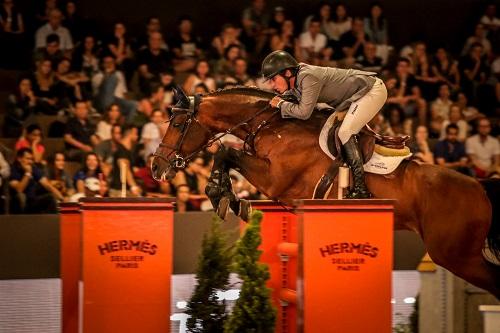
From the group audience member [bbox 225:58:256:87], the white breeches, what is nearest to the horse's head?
the white breeches

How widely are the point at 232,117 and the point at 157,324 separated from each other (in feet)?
6.56

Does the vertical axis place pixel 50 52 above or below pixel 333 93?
above

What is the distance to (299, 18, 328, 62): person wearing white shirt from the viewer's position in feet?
42.2

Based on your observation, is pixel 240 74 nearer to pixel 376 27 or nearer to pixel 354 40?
pixel 354 40

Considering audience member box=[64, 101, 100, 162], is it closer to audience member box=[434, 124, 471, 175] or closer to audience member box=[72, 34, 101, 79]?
audience member box=[72, 34, 101, 79]

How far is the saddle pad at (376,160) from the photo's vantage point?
6488 mm

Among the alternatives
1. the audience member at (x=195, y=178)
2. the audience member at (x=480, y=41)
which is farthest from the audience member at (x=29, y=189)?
the audience member at (x=480, y=41)

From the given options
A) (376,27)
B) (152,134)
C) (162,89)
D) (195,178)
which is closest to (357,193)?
(195,178)

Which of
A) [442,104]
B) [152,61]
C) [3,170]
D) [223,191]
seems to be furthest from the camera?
[442,104]

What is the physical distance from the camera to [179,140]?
668 centimetres

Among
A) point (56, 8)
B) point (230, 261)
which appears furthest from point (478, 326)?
point (56, 8)

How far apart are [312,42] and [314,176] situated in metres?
6.75

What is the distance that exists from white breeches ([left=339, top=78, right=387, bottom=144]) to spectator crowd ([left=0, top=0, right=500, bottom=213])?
12.2 ft

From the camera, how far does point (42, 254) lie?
914 cm
